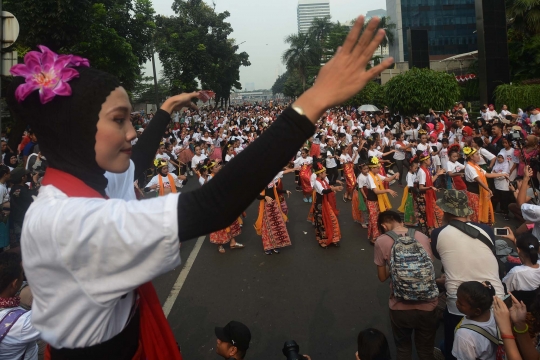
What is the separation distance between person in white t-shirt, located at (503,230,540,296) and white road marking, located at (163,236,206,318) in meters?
3.64

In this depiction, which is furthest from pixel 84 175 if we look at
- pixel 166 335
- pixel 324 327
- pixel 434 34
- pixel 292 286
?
pixel 434 34

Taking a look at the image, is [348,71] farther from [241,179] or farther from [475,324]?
[475,324]

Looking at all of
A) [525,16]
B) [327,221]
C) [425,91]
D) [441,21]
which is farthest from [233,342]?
[441,21]

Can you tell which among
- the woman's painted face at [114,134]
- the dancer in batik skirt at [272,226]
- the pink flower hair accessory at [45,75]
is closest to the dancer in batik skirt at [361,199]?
the dancer in batik skirt at [272,226]

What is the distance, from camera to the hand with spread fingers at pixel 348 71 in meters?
1.09

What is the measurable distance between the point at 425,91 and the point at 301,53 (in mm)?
39954

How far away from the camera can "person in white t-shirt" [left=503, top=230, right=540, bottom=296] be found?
327 cm

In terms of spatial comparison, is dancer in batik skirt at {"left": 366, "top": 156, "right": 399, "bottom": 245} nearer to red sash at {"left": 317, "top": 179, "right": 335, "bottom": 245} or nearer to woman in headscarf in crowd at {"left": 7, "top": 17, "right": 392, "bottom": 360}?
red sash at {"left": 317, "top": 179, "right": 335, "bottom": 245}

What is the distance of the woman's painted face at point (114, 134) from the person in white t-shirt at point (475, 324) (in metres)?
2.45

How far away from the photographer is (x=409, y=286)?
3.30 meters

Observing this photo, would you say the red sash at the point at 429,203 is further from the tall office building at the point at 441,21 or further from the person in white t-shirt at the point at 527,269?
the tall office building at the point at 441,21

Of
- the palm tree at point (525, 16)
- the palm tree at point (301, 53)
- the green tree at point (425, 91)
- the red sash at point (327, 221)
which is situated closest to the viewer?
the red sash at point (327, 221)

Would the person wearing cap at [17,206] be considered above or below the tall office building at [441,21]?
below

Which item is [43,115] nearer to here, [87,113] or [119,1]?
[87,113]
